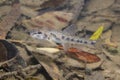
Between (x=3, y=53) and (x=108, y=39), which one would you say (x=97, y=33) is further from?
(x=3, y=53)

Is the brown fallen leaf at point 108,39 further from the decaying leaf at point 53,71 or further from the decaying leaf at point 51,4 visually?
the decaying leaf at point 53,71

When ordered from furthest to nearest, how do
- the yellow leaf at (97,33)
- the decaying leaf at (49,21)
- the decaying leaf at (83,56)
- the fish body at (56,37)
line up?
1. the yellow leaf at (97,33)
2. the decaying leaf at (49,21)
3. the fish body at (56,37)
4. the decaying leaf at (83,56)

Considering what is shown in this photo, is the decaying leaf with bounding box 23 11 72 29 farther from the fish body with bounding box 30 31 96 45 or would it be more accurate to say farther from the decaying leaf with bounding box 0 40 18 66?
the decaying leaf with bounding box 0 40 18 66

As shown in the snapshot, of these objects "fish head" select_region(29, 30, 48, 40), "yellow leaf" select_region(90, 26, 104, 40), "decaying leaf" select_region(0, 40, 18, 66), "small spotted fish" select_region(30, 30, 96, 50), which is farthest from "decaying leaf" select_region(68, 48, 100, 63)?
"decaying leaf" select_region(0, 40, 18, 66)

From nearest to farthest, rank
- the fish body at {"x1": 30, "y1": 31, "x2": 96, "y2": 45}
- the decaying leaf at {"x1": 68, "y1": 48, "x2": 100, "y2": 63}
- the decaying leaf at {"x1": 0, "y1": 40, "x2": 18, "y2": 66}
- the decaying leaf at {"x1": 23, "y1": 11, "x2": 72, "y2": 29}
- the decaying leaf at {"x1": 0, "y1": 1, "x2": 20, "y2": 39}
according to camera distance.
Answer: the decaying leaf at {"x1": 0, "y1": 40, "x2": 18, "y2": 66}, the decaying leaf at {"x1": 68, "y1": 48, "x2": 100, "y2": 63}, the decaying leaf at {"x1": 0, "y1": 1, "x2": 20, "y2": 39}, the fish body at {"x1": 30, "y1": 31, "x2": 96, "y2": 45}, the decaying leaf at {"x1": 23, "y1": 11, "x2": 72, "y2": 29}

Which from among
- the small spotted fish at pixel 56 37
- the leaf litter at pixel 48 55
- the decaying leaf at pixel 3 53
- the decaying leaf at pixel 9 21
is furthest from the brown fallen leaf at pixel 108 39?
the decaying leaf at pixel 3 53

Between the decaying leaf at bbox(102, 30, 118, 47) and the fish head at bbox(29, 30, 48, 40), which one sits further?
the decaying leaf at bbox(102, 30, 118, 47)

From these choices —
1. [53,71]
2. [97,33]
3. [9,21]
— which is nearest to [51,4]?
[97,33]

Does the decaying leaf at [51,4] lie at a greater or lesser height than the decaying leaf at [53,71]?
greater
